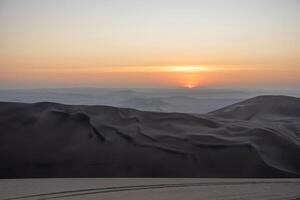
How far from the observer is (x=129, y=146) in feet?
11.1

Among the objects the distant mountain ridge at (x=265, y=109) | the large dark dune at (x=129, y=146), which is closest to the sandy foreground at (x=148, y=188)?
the large dark dune at (x=129, y=146)

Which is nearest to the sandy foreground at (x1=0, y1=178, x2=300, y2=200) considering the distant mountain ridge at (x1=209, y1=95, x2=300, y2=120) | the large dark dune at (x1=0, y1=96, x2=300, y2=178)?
the large dark dune at (x1=0, y1=96, x2=300, y2=178)

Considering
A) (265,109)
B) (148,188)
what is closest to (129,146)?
(148,188)

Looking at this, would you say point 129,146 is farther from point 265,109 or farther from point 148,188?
point 265,109

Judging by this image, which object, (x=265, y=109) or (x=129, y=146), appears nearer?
(x=129, y=146)

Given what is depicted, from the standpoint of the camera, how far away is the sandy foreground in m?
2.63

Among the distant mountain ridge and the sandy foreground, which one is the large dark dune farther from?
the distant mountain ridge

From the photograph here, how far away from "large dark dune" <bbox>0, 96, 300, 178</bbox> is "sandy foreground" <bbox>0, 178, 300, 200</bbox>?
0.51ft

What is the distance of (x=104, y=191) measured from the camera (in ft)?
9.01

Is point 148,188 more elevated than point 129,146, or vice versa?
point 129,146

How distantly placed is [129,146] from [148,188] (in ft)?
1.95

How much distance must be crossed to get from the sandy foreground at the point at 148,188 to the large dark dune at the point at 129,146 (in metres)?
0.16

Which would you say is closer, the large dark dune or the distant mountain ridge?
the large dark dune

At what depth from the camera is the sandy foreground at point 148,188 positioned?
2.63m
